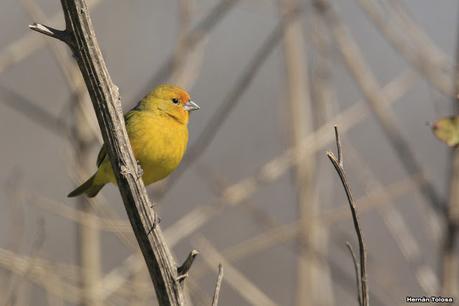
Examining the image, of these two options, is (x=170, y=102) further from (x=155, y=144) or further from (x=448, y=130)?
(x=448, y=130)

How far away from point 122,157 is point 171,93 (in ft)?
6.86

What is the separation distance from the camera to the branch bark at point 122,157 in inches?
91.2

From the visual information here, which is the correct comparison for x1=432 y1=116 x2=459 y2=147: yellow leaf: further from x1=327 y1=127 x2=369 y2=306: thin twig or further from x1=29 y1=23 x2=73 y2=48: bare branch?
x1=29 y1=23 x2=73 y2=48: bare branch

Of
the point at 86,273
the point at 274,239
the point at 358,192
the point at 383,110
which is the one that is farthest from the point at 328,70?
the point at 358,192

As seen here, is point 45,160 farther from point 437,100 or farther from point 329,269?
point 437,100

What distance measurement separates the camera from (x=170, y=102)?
455cm

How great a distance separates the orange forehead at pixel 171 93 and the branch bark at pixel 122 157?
2.01 m

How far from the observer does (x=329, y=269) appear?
4.38 metres

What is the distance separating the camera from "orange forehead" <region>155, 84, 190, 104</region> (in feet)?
14.9

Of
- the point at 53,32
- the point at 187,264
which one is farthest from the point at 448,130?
the point at 53,32

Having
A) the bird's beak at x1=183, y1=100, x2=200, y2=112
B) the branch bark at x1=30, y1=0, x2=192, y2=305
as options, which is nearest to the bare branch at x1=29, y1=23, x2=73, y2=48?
the branch bark at x1=30, y1=0, x2=192, y2=305

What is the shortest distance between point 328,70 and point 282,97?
1.45 feet

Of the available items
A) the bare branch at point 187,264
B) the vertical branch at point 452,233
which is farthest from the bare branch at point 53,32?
the vertical branch at point 452,233

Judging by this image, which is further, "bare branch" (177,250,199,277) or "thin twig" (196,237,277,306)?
"thin twig" (196,237,277,306)
